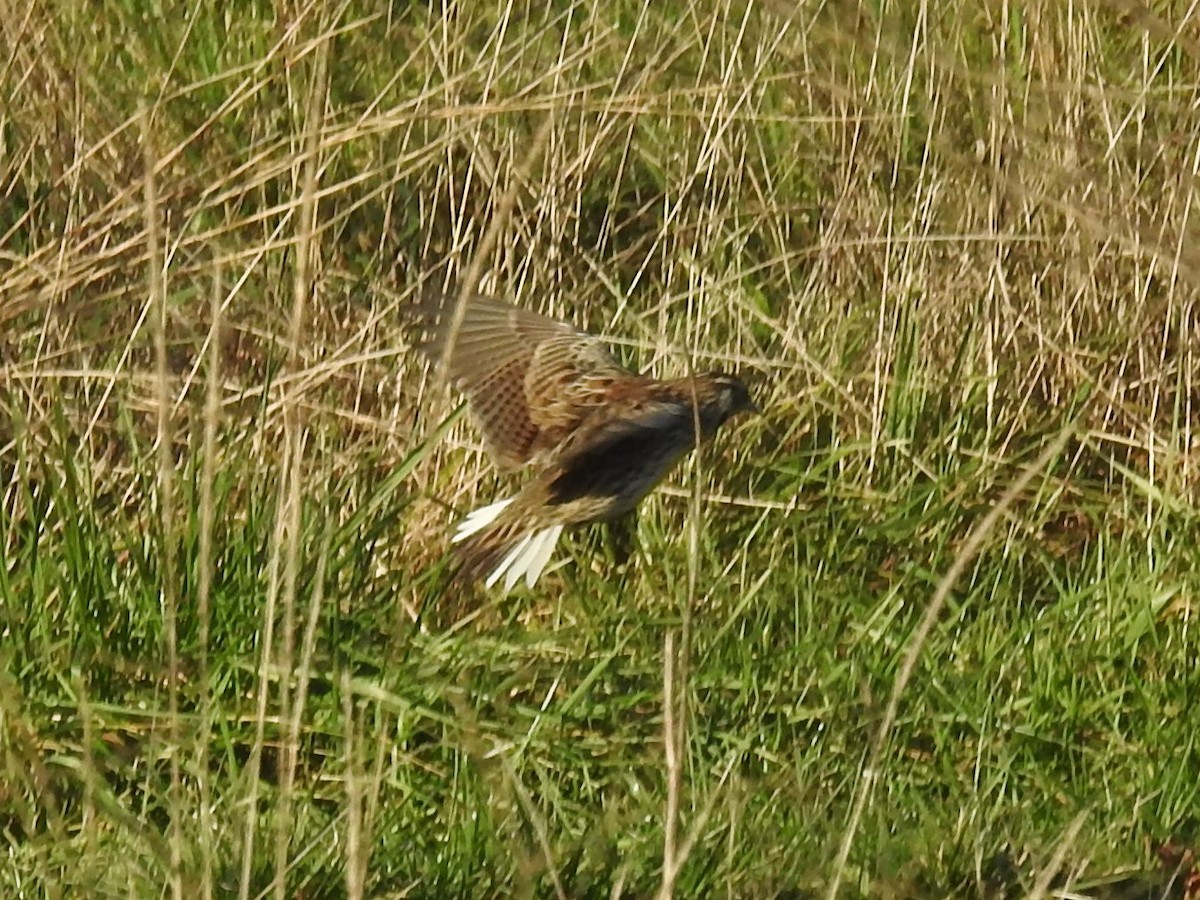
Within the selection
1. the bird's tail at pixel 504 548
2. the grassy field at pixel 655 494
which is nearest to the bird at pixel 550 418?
the bird's tail at pixel 504 548

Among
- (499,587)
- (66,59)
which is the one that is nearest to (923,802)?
(499,587)

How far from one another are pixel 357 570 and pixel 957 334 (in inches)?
59.9

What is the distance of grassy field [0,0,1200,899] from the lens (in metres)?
3.28

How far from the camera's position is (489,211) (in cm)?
470

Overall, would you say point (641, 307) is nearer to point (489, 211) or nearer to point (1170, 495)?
point (489, 211)

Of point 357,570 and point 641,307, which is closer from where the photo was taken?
point 357,570

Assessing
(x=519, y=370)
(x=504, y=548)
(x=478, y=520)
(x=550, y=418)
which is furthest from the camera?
(x=519, y=370)

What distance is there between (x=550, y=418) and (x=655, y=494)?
0.84 ft

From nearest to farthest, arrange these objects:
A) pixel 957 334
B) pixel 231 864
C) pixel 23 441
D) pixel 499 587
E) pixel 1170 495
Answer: pixel 231 864, pixel 23 441, pixel 499 587, pixel 1170 495, pixel 957 334

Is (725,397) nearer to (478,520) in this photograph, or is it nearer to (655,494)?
(655,494)

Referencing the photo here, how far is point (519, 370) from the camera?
178 inches

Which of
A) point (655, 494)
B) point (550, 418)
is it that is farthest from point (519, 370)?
point (655, 494)

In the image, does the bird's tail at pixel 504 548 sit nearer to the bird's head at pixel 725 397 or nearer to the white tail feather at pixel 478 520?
the white tail feather at pixel 478 520

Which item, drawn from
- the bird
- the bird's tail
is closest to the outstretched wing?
the bird
